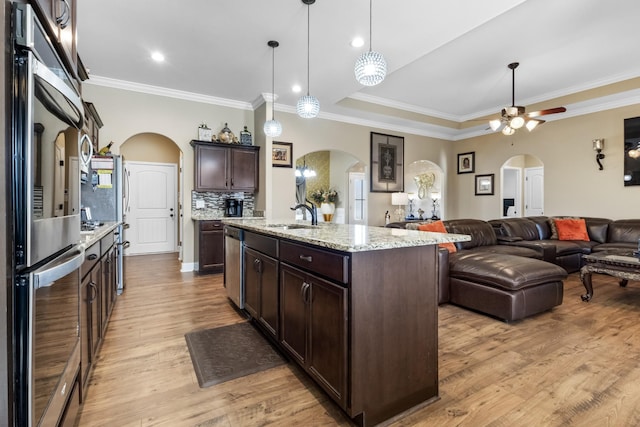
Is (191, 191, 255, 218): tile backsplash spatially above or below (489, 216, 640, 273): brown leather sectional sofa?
above

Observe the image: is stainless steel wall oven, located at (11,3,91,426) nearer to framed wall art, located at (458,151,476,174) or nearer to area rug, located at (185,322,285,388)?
area rug, located at (185,322,285,388)

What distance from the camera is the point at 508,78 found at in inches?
195

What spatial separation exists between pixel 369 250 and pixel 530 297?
7.65 ft

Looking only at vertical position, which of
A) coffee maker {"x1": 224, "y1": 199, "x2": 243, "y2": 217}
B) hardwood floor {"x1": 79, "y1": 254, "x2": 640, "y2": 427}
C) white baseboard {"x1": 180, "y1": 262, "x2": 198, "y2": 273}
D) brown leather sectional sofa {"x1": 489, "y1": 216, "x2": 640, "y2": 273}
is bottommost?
hardwood floor {"x1": 79, "y1": 254, "x2": 640, "y2": 427}

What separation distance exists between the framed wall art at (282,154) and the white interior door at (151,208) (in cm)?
299

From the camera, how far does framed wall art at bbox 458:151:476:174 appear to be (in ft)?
25.1

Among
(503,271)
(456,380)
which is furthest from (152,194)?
(456,380)

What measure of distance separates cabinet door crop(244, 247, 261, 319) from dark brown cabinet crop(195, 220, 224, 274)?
7.58ft

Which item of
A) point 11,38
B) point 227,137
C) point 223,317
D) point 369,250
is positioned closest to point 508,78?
point 227,137

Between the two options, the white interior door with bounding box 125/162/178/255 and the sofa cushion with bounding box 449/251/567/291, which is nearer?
the sofa cushion with bounding box 449/251/567/291

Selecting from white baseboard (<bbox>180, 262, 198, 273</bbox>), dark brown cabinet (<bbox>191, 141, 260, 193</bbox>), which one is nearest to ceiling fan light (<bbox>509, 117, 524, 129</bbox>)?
dark brown cabinet (<bbox>191, 141, 260, 193</bbox>)

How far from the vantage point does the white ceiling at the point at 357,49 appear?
2.97m

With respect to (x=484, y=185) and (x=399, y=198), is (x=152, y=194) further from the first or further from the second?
(x=484, y=185)

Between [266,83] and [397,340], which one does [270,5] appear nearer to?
[266,83]
